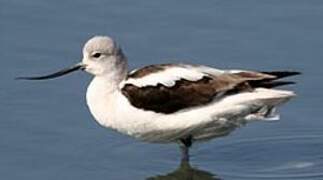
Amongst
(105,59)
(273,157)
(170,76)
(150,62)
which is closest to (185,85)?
(170,76)

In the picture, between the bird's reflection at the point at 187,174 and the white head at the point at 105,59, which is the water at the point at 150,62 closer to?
the bird's reflection at the point at 187,174

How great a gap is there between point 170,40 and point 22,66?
101cm

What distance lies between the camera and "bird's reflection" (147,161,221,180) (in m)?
8.00

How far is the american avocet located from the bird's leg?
0.23 ft

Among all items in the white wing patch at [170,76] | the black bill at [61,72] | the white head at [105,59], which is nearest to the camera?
the white wing patch at [170,76]

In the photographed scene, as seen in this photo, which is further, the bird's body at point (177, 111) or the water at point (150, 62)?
the water at point (150, 62)

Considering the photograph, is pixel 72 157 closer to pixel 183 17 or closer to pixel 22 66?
pixel 22 66

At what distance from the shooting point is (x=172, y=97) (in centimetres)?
789

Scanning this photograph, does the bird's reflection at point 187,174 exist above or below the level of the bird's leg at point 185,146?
below

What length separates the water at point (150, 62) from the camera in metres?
8.13

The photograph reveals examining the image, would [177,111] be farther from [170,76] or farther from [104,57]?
[104,57]

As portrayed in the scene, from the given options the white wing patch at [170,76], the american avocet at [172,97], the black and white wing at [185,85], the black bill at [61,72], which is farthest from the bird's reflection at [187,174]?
the black bill at [61,72]

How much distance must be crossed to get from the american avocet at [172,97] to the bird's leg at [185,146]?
2.8 inches

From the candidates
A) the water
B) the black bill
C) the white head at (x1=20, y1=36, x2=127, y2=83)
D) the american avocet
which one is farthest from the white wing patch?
the water
